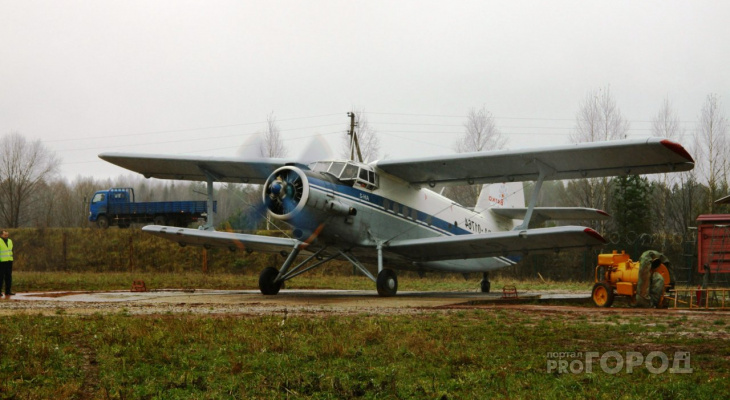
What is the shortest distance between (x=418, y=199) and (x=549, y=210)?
16.1 ft

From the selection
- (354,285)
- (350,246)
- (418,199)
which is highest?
(418,199)

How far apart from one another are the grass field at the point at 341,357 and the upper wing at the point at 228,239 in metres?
9.21

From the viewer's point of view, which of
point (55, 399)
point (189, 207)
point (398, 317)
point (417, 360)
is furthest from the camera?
point (189, 207)

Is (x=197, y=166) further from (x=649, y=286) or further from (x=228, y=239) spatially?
(x=649, y=286)

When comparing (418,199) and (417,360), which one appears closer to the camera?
(417,360)

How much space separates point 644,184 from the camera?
44.9m

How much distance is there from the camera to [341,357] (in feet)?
25.7

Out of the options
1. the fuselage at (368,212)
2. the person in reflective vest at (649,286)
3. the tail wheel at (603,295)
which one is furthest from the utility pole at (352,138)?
the person in reflective vest at (649,286)

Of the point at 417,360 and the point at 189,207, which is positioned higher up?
the point at 189,207

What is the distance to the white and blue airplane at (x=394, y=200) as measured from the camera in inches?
696

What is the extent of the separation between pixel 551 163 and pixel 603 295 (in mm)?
4184

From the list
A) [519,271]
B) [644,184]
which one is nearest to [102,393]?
[519,271]

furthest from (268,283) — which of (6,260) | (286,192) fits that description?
(6,260)

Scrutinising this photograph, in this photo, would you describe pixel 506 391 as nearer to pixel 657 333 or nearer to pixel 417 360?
pixel 417 360
